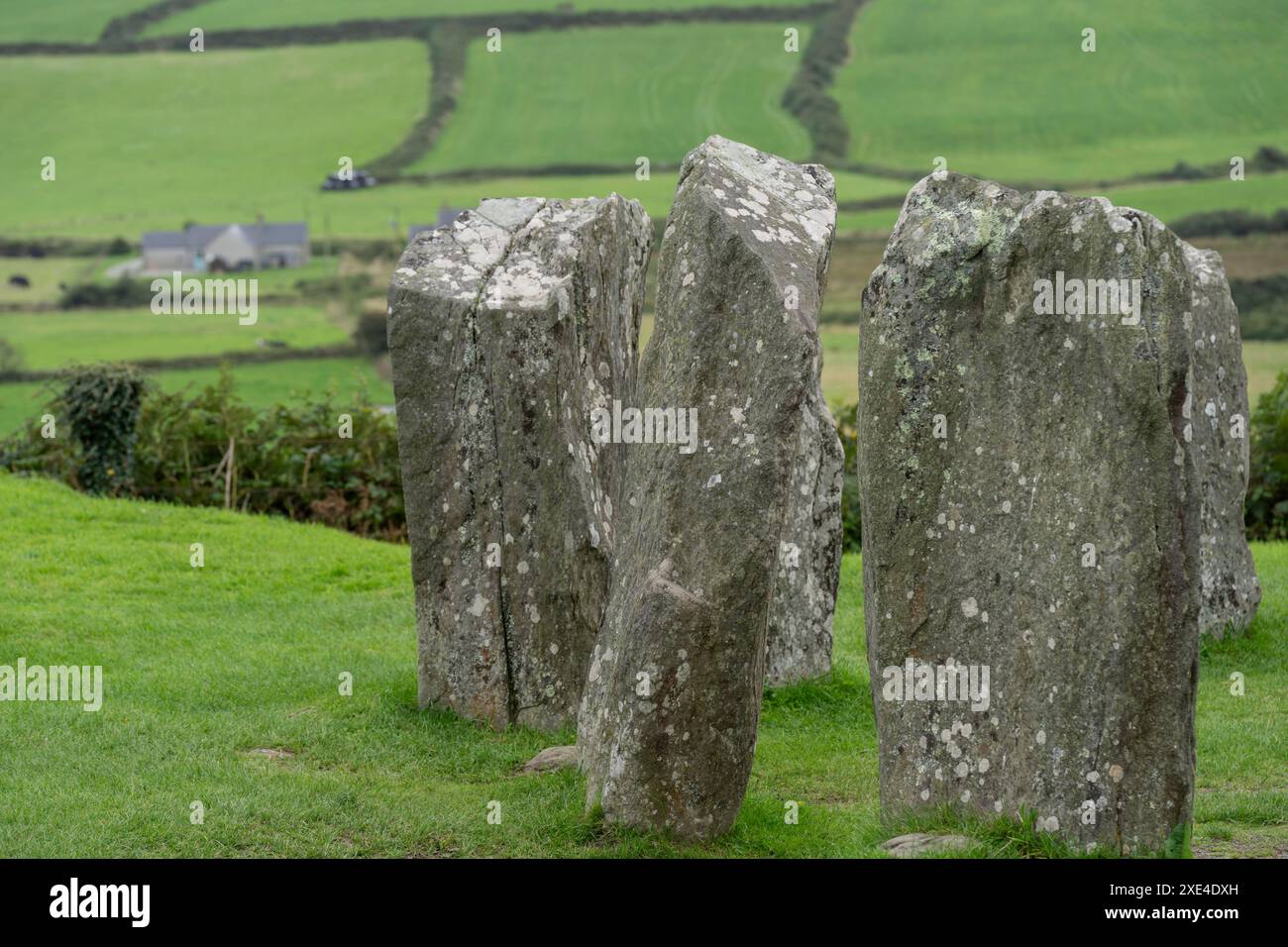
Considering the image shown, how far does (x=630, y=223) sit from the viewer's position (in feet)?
40.5

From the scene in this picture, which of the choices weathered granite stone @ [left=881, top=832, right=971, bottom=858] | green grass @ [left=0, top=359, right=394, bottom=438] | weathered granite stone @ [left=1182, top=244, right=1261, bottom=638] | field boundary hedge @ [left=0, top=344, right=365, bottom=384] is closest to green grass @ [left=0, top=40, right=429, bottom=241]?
field boundary hedge @ [left=0, top=344, right=365, bottom=384]

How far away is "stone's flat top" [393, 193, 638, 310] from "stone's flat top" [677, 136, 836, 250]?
2.16 m

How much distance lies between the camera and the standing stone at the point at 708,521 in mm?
8625

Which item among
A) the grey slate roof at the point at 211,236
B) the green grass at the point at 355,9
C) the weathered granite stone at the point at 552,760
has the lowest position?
the weathered granite stone at the point at 552,760

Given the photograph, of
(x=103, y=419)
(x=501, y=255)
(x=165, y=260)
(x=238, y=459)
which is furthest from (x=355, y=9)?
(x=501, y=255)

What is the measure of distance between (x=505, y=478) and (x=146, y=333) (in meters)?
38.0

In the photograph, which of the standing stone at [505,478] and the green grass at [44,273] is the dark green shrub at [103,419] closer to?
the standing stone at [505,478]

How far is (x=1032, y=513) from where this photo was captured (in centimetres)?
789

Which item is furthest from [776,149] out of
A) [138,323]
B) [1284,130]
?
[138,323]

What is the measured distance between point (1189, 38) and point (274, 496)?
5571 cm

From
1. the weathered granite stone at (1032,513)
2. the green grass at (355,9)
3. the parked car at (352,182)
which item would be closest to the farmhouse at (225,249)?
the parked car at (352,182)

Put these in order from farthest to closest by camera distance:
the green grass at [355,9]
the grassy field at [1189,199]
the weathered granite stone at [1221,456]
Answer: the green grass at [355,9], the grassy field at [1189,199], the weathered granite stone at [1221,456]

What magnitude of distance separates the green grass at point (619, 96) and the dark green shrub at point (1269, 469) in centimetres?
3851

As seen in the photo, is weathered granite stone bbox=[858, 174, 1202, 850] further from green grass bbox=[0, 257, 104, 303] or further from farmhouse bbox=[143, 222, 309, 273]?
farmhouse bbox=[143, 222, 309, 273]
